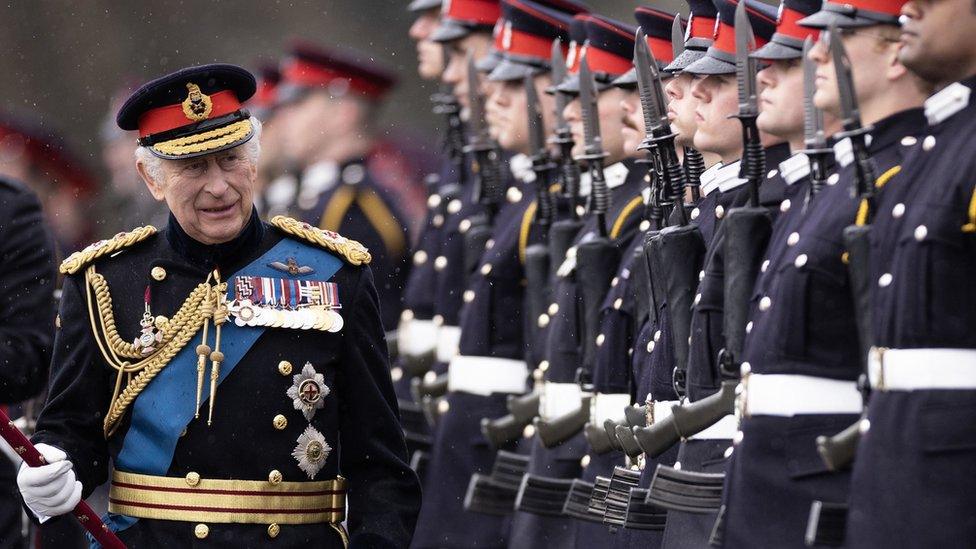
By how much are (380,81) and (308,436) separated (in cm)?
851

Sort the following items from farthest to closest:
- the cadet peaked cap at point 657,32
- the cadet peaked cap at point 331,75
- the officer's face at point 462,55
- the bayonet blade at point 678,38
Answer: the cadet peaked cap at point 331,75 < the officer's face at point 462,55 < the cadet peaked cap at point 657,32 < the bayonet blade at point 678,38

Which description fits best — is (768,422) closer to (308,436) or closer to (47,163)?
(308,436)

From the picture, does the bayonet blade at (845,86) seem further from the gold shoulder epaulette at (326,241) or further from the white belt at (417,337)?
the white belt at (417,337)

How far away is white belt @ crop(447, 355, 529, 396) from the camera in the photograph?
10445 mm

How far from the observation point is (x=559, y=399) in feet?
30.3

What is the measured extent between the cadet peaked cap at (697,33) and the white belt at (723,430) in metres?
1.32

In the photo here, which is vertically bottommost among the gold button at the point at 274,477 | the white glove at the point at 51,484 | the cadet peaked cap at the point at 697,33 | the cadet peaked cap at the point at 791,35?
the white glove at the point at 51,484

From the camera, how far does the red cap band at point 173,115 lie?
243 inches

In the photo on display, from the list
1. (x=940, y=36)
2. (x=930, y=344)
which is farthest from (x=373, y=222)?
(x=930, y=344)

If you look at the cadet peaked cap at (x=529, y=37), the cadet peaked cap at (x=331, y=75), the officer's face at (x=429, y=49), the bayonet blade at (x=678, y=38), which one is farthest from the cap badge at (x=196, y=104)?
the cadet peaked cap at (x=331, y=75)

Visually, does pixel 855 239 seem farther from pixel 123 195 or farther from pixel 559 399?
pixel 123 195

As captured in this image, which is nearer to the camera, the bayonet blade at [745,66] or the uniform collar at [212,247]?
the uniform collar at [212,247]

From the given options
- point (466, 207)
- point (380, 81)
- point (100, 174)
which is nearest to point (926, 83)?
point (466, 207)

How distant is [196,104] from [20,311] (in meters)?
2.02
